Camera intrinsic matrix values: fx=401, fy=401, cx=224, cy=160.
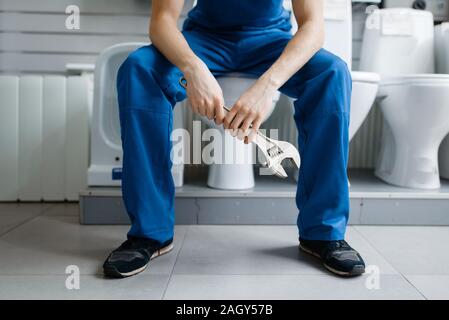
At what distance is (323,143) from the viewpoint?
1034 millimetres

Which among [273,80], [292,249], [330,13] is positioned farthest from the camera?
[330,13]

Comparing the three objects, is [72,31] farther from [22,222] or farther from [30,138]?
[22,222]

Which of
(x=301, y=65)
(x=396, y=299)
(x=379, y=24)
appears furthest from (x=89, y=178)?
(x=379, y=24)

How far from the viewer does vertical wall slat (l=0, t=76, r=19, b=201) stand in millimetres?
1715

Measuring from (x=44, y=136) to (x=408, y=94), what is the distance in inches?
59.6

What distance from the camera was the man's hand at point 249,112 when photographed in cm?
94

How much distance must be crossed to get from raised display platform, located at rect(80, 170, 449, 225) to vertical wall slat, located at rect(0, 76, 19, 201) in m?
0.53

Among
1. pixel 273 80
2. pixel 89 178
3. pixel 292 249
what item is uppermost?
pixel 273 80

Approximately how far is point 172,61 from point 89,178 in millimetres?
660

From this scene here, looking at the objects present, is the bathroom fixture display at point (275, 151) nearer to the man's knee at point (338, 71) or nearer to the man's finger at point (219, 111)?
the man's finger at point (219, 111)

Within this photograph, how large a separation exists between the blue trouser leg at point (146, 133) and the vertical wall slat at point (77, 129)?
77 centimetres

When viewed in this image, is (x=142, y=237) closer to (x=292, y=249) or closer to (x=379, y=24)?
(x=292, y=249)

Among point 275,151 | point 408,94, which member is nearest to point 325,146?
point 275,151

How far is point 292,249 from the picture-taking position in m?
1.19
